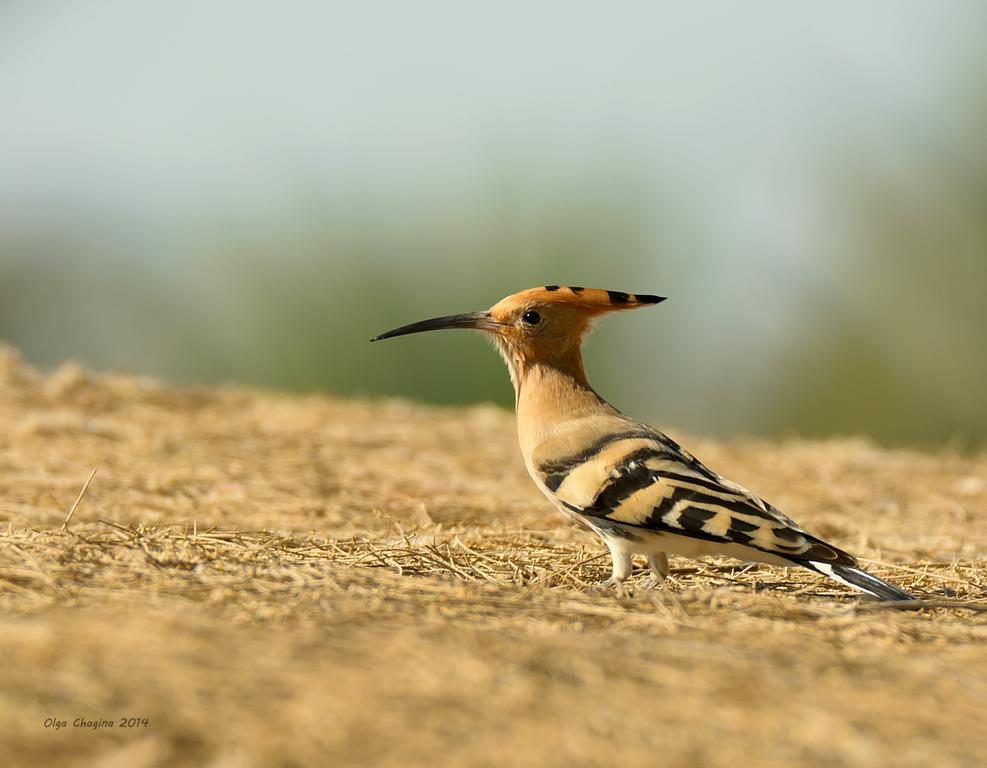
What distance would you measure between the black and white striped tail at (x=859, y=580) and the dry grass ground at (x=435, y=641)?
0.20ft

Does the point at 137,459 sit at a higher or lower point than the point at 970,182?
lower

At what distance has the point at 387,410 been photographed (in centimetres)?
746

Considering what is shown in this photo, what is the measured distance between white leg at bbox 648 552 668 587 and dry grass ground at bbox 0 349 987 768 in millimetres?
68

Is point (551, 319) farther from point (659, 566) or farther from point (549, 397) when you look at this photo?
point (659, 566)

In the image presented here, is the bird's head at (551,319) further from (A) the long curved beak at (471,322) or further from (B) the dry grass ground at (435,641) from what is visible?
(B) the dry grass ground at (435,641)

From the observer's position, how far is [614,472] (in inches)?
139

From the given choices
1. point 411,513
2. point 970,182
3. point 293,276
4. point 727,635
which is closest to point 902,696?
point 727,635

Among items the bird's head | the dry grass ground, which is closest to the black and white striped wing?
the dry grass ground

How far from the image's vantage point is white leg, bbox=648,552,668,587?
3.54 meters

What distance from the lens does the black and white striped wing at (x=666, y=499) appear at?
3287 mm

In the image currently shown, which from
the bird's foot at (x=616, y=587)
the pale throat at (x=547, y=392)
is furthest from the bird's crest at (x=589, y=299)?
the bird's foot at (x=616, y=587)

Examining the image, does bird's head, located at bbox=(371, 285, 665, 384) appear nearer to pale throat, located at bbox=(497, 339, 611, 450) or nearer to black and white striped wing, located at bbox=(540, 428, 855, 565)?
pale throat, located at bbox=(497, 339, 611, 450)

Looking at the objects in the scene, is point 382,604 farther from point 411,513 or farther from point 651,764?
point 411,513

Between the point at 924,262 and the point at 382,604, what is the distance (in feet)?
32.7
